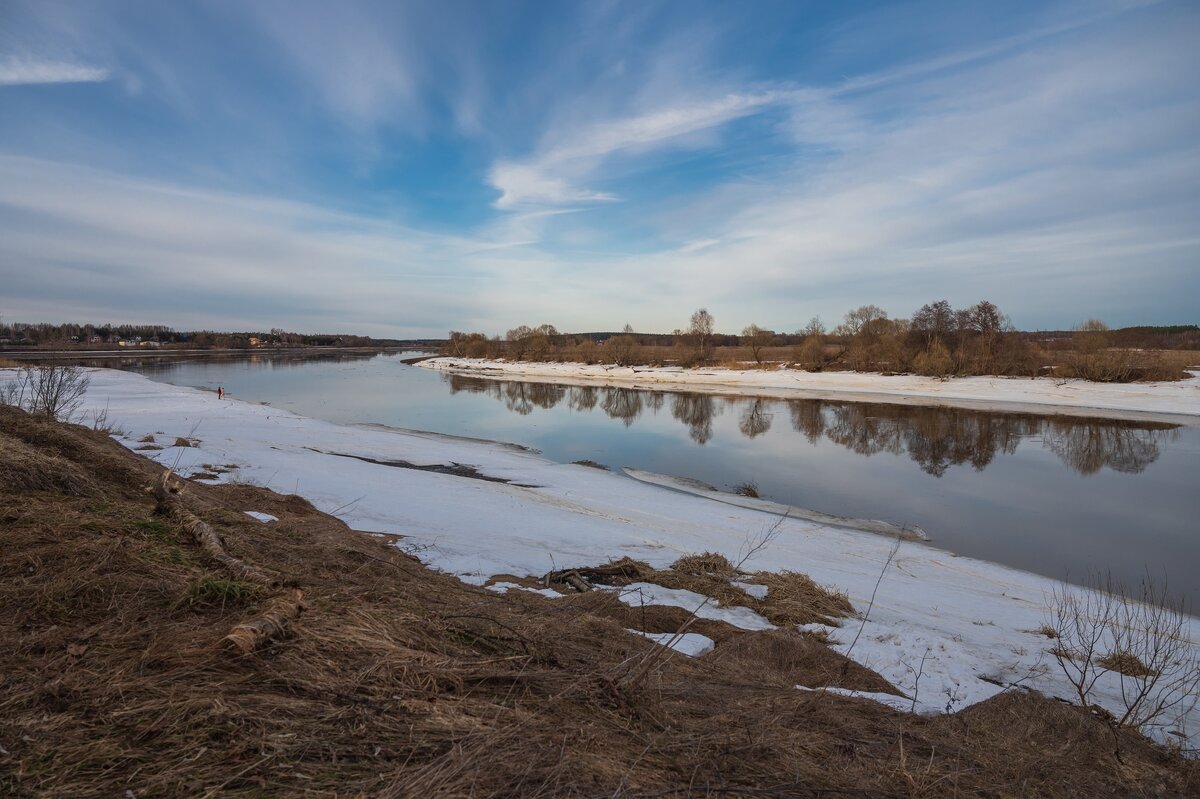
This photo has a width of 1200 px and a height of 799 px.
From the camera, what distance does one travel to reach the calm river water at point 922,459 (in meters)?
10.8

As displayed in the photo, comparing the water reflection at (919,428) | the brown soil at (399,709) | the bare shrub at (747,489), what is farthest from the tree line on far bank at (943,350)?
the brown soil at (399,709)

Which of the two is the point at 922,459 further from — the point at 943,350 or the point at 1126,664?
the point at 943,350

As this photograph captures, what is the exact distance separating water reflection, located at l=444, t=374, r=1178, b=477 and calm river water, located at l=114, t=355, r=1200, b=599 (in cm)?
10

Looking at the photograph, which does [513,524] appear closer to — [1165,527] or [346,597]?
[346,597]

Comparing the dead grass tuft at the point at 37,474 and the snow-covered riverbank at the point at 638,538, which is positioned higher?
the dead grass tuft at the point at 37,474

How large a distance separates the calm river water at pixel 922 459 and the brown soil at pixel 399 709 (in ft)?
25.4

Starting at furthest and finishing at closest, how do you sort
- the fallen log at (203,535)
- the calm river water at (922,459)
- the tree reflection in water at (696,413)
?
the tree reflection in water at (696,413) < the calm river water at (922,459) < the fallen log at (203,535)

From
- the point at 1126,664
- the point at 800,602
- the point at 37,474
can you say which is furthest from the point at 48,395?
the point at 1126,664

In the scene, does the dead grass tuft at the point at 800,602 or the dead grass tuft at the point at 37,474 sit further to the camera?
the dead grass tuft at the point at 800,602

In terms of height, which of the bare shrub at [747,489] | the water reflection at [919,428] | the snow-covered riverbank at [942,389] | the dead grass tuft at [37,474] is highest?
the dead grass tuft at [37,474]

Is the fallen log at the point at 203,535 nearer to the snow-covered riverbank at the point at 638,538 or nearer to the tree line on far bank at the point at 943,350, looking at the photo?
the snow-covered riverbank at the point at 638,538

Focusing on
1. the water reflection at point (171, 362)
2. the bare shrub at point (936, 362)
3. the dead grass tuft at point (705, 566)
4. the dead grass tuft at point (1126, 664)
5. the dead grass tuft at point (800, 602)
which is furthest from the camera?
the water reflection at point (171, 362)

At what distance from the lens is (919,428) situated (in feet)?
81.0

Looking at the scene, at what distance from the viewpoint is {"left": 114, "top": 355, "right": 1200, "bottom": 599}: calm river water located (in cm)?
1076
